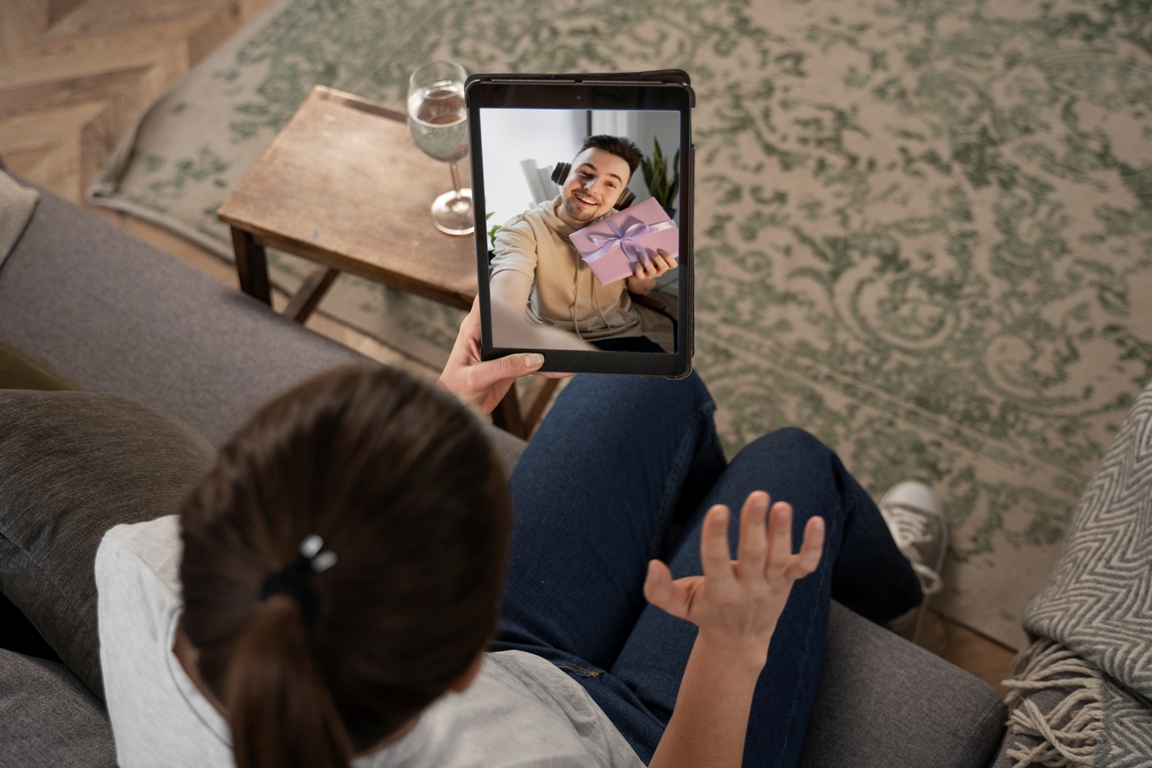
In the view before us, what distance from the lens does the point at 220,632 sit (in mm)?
458

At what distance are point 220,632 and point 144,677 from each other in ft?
0.58

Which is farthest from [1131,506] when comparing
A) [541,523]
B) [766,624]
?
[541,523]

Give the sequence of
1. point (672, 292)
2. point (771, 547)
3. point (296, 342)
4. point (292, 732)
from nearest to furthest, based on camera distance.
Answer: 1. point (292, 732)
2. point (771, 547)
3. point (672, 292)
4. point (296, 342)

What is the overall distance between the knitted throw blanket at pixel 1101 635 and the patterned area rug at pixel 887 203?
49 cm

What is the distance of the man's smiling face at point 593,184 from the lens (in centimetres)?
84

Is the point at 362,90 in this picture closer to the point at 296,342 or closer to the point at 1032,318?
the point at 296,342

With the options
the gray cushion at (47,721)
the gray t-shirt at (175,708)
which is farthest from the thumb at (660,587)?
the gray cushion at (47,721)

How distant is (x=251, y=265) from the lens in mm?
1360

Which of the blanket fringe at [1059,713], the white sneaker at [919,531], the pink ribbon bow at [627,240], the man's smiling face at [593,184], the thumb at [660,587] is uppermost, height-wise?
the man's smiling face at [593,184]

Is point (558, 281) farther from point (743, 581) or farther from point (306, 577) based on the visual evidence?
point (306, 577)

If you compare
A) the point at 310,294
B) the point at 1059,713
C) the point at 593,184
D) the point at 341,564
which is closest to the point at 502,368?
the point at 593,184

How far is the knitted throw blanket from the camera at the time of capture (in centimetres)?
77

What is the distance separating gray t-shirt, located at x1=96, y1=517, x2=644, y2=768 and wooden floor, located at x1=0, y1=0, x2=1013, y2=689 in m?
1.17

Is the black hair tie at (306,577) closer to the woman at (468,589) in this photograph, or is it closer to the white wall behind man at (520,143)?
the woman at (468,589)
